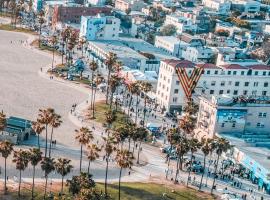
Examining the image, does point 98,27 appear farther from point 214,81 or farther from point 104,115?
point 104,115

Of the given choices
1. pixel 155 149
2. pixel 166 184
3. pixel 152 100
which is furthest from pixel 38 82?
pixel 166 184

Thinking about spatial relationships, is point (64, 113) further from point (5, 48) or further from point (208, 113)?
point (5, 48)

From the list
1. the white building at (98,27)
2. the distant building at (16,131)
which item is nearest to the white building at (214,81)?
the distant building at (16,131)

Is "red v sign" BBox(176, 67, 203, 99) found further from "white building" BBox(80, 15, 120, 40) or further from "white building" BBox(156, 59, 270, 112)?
"white building" BBox(80, 15, 120, 40)

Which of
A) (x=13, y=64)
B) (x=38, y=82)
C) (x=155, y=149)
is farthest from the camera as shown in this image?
(x=13, y=64)

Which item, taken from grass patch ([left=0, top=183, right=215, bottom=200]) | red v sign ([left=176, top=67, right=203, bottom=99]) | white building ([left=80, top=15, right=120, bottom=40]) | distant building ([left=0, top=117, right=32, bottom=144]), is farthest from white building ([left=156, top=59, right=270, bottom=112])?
white building ([left=80, top=15, right=120, bottom=40])

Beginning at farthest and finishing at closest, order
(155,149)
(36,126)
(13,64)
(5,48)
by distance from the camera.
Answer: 1. (5,48)
2. (13,64)
3. (155,149)
4. (36,126)
